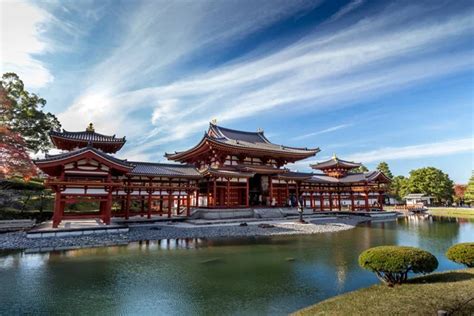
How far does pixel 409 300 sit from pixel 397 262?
3.54ft

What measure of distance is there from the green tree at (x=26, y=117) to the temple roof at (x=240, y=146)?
13536 millimetres

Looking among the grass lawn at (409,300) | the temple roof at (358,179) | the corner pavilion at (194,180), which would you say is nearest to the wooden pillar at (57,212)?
the corner pavilion at (194,180)

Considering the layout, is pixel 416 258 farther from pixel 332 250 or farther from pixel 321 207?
pixel 321 207

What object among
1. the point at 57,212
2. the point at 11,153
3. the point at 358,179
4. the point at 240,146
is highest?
the point at 240,146

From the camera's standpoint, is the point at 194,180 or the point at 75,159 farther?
the point at 194,180

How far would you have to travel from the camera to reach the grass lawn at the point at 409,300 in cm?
571

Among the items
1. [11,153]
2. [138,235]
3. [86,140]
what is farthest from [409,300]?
[11,153]

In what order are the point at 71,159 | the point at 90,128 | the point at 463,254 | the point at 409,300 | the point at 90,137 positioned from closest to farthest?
1. the point at 409,300
2. the point at 463,254
3. the point at 71,159
4. the point at 90,137
5. the point at 90,128

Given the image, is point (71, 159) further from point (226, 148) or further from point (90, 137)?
point (226, 148)

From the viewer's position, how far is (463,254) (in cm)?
875

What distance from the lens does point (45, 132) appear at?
2977 cm

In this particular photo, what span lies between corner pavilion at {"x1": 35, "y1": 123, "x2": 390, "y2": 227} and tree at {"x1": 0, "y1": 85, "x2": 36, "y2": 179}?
3081 mm

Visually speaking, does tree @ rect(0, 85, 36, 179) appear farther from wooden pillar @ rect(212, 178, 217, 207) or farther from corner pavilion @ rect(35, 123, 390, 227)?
wooden pillar @ rect(212, 178, 217, 207)

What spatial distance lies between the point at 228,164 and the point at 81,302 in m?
23.5
